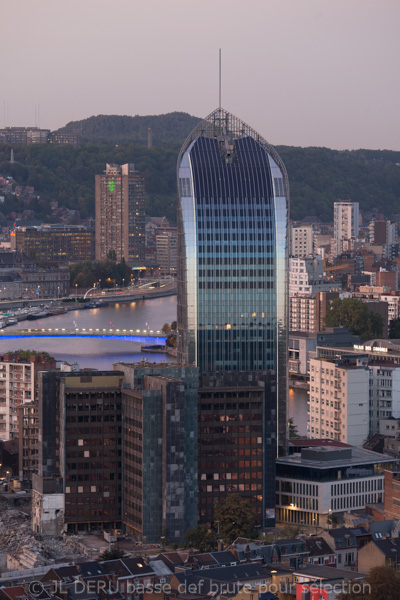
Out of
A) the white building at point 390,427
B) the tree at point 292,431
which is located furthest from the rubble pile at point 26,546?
the white building at point 390,427

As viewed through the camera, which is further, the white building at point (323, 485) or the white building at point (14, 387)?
the white building at point (14, 387)

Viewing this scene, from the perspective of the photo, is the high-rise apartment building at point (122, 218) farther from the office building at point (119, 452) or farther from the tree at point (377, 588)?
the tree at point (377, 588)

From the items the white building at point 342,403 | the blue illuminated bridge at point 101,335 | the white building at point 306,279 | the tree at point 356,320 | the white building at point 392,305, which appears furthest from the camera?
the white building at point 392,305

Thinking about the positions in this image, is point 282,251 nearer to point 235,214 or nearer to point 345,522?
point 235,214

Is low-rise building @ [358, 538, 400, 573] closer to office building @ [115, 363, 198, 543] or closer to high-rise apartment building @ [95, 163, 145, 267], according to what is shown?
office building @ [115, 363, 198, 543]

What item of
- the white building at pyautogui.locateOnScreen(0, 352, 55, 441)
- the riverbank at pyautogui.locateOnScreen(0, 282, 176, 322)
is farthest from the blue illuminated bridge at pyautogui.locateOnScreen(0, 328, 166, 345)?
the white building at pyautogui.locateOnScreen(0, 352, 55, 441)

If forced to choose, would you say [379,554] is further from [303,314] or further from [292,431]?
[303,314]
